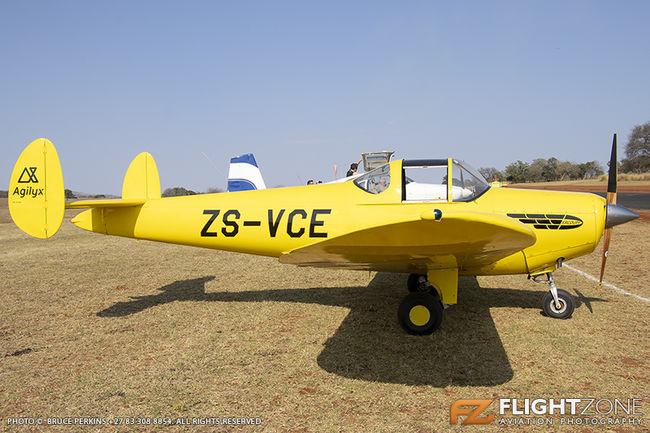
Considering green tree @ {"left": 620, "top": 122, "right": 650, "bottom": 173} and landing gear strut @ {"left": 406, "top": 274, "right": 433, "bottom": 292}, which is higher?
green tree @ {"left": 620, "top": 122, "right": 650, "bottom": 173}

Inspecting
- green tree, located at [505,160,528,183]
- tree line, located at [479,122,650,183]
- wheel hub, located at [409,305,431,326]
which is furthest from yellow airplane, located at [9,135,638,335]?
green tree, located at [505,160,528,183]

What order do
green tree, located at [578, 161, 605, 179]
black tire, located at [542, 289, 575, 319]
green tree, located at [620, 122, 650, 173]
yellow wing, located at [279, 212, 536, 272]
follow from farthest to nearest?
green tree, located at [578, 161, 605, 179]
green tree, located at [620, 122, 650, 173]
black tire, located at [542, 289, 575, 319]
yellow wing, located at [279, 212, 536, 272]

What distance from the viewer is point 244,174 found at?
545 inches

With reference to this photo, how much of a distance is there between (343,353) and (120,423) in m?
2.08

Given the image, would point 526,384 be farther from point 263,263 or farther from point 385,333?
point 263,263

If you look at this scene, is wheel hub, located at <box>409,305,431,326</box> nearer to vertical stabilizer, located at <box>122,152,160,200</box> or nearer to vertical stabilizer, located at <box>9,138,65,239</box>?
vertical stabilizer, located at <box>122,152,160,200</box>

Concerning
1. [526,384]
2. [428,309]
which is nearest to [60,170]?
[428,309]

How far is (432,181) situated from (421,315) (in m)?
1.61

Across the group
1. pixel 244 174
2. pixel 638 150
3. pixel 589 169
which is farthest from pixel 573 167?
pixel 244 174

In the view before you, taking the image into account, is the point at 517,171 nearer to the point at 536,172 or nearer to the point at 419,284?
the point at 536,172

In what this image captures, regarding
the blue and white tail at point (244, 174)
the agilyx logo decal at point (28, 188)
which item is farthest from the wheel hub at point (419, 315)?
the blue and white tail at point (244, 174)

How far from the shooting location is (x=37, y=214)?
4.96 m

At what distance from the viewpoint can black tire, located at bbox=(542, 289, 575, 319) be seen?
4.90 m

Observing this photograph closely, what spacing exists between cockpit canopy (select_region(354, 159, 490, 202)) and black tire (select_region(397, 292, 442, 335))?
3.93 feet
